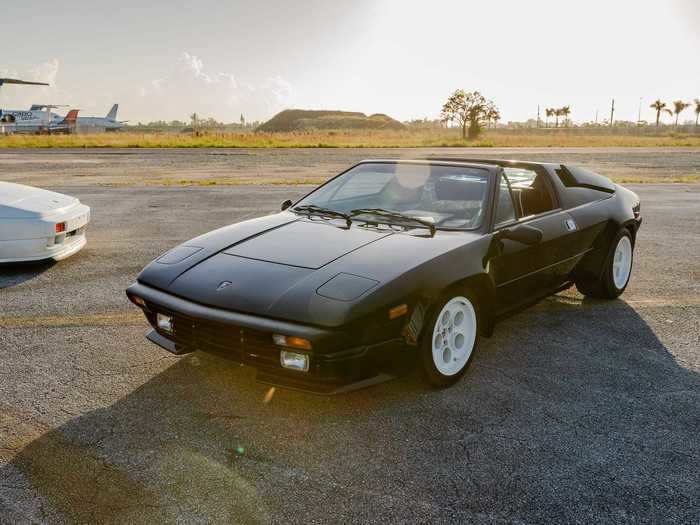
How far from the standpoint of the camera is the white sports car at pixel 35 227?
580cm

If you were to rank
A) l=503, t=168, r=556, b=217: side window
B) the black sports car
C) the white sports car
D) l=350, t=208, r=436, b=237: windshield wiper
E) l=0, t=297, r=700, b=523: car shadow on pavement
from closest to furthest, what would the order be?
1. l=0, t=297, r=700, b=523: car shadow on pavement
2. the black sports car
3. l=350, t=208, r=436, b=237: windshield wiper
4. l=503, t=168, r=556, b=217: side window
5. the white sports car

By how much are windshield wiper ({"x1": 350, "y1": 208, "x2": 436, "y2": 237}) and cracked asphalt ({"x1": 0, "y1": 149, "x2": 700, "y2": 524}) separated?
3.21 feet

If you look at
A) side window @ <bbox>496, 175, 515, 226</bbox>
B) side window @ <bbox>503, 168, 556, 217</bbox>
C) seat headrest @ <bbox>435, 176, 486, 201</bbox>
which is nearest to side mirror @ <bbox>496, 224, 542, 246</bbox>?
side window @ <bbox>496, 175, 515, 226</bbox>

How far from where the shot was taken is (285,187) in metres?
14.5

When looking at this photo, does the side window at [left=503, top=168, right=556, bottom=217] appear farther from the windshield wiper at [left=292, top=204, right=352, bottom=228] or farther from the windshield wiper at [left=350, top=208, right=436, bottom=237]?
the windshield wiper at [left=292, top=204, right=352, bottom=228]

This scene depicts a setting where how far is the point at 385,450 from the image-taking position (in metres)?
2.86

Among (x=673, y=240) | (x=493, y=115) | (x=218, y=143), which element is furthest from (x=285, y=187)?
(x=493, y=115)

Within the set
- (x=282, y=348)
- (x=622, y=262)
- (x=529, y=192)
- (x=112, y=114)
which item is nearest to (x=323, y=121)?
(x=112, y=114)

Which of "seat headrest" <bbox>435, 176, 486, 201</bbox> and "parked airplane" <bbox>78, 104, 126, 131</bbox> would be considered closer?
"seat headrest" <bbox>435, 176, 486, 201</bbox>

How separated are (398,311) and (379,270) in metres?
0.25

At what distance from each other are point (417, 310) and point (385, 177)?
1654 millimetres

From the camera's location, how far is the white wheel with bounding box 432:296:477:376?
3.44 m

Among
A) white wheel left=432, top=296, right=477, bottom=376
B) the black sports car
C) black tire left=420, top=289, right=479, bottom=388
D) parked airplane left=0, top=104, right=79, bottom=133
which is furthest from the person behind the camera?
parked airplane left=0, top=104, right=79, bottom=133

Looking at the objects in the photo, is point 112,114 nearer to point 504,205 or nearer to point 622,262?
point 622,262
